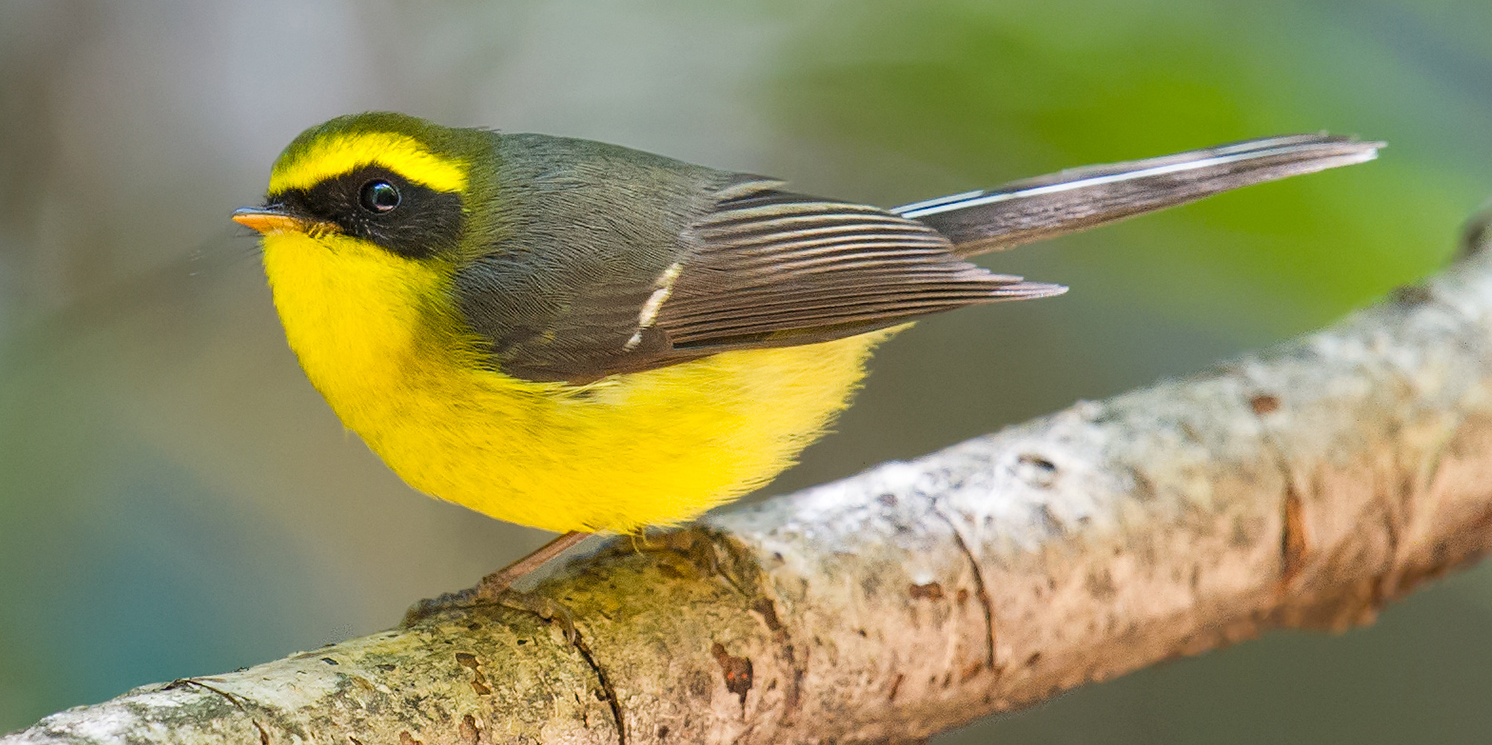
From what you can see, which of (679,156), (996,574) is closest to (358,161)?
(996,574)

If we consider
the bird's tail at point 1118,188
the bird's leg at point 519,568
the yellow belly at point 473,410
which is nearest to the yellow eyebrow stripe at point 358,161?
the yellow belly at point 473,410

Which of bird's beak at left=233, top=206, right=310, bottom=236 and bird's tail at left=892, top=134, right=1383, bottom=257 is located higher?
bird's beak at left=233, top=206, right=310, bottom=236

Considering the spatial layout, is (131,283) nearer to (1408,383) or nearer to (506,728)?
(506,728)

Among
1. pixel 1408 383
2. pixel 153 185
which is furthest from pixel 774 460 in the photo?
pixel 153 185

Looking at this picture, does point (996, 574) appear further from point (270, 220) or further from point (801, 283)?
point (270, 220)

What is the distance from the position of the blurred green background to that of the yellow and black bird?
0.78 ft

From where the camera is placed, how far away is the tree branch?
6.16 feet

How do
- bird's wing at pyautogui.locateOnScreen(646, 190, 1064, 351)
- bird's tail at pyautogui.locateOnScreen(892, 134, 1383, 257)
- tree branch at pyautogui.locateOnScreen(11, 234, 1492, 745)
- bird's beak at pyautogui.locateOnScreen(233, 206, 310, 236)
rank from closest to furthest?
tree branch at pyautogui.locateOnScreen(11, 234, 1492, 745), bird's beak at pyautogui.locateOnScreen(233, 206, 310, 236), bird's wing at pyautogui.locateOnScreen(646, 190, 1064, 351), bird's tail at pyautogui.locateOnScreen(892, 134, 1383, 257)

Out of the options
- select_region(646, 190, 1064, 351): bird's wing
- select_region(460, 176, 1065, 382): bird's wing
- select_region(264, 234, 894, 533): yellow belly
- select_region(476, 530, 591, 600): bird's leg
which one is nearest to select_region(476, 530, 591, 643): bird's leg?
select_region(476, 530, 591, 600): bird's leg

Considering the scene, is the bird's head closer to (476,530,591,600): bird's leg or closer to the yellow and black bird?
the yellow and black bird

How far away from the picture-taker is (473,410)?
6.87ft

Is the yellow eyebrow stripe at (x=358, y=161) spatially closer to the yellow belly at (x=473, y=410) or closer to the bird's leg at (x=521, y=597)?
the yellow belly at (x=473, y=410)

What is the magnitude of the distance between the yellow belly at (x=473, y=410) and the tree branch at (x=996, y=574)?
7.6 inches

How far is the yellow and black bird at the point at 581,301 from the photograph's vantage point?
6.92 ft
